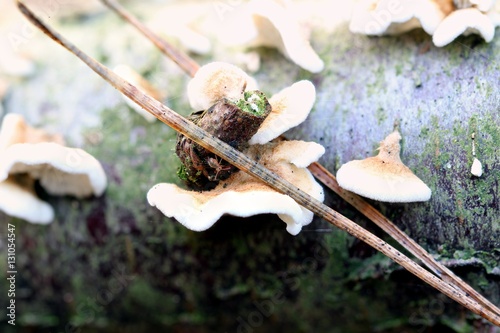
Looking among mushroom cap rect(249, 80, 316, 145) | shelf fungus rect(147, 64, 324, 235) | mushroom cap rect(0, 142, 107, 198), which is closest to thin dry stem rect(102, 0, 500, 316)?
shelf fungus rect(147, 64, 324, 235)

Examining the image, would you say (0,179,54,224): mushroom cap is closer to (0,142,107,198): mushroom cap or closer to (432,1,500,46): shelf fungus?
(0,142,107,198): mushroom cap

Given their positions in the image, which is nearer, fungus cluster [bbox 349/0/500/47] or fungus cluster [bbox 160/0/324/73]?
fungus cluster [bbox 349/0/500/47]

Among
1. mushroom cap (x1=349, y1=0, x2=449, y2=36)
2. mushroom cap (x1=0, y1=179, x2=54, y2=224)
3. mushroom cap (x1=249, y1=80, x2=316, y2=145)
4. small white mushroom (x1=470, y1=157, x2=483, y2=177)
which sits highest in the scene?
mushroom cap (x1=349, y1=0, x2=449, y2=36)

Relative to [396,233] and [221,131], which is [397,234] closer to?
[396,233]

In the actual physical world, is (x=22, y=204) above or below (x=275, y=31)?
below

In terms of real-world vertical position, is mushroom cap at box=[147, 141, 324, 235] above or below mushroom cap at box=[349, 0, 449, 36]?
below

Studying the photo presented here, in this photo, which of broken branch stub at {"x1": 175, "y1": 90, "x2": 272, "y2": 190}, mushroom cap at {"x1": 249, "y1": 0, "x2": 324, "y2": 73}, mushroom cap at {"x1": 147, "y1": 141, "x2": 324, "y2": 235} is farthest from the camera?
mushroom cap at {"x1": 249, "y1": 0, "x2": 324, "y2": 73}

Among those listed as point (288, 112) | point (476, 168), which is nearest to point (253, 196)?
point (288, 112)

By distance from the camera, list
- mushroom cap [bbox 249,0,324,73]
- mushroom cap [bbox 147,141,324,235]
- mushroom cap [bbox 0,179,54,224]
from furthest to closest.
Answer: mushroom cap [bbox 0,179,54,224], mushroom cap [bbox 249,0,324,73], mushroom cap [bbox 147,141,324,235]
